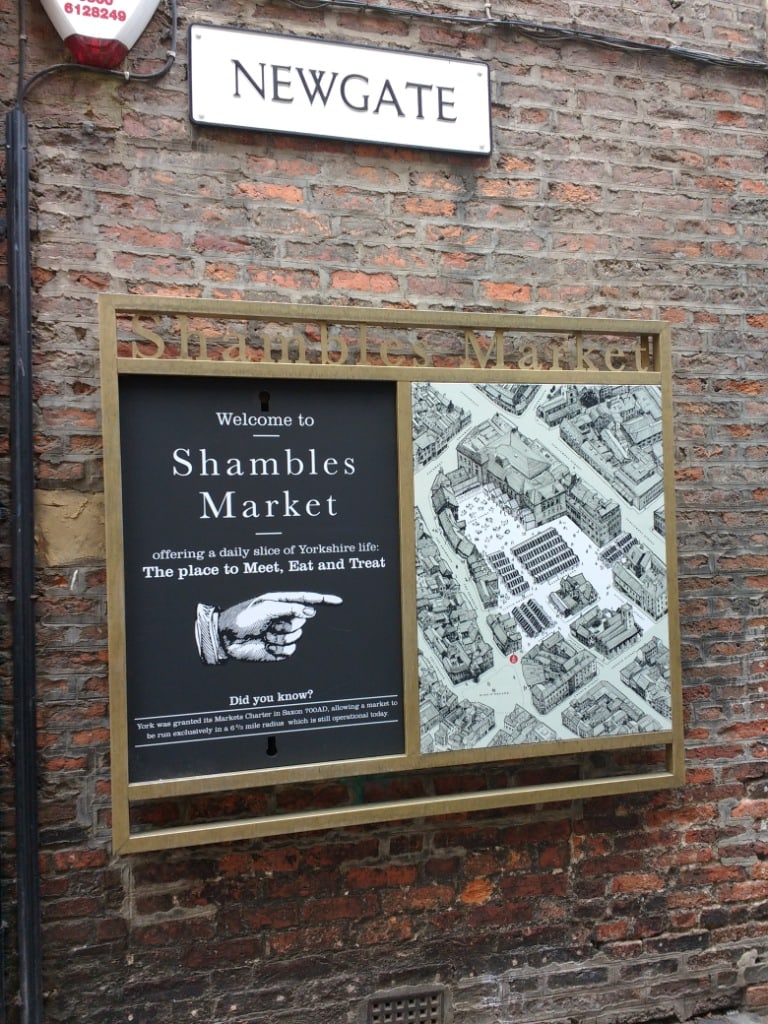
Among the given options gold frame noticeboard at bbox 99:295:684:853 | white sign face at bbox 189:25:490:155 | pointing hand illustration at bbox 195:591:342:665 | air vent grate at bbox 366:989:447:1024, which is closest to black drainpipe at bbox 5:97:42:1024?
gold frame noticeboard at bbox 99:295:684:853

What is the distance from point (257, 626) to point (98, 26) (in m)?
1.88

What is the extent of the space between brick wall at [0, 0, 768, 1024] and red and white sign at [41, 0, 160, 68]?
0.07 metres

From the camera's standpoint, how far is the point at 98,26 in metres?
3.14

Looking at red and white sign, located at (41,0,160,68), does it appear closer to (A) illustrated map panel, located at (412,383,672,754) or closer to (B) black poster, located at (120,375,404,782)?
(B) black poster, located at (120,375,404,782)

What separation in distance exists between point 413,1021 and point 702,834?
124 cm

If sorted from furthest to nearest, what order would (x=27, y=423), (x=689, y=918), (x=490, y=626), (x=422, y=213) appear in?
(x=689, y=918)
(x=422, y=213)
(x=490, y=626)
(x=27, y=423)

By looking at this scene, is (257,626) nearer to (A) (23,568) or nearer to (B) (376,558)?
(B) (376,558)

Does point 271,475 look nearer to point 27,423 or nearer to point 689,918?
point 27,423

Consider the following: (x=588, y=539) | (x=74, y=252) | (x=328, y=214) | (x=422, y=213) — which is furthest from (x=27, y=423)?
(x=588, y=539)

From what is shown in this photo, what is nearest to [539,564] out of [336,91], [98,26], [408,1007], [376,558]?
[376,558]

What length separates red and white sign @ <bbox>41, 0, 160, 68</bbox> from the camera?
10.2ft

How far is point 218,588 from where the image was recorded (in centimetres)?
303

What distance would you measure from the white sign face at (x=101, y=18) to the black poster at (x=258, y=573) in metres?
1.09

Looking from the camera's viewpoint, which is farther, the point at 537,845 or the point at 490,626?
the point at 537,845
